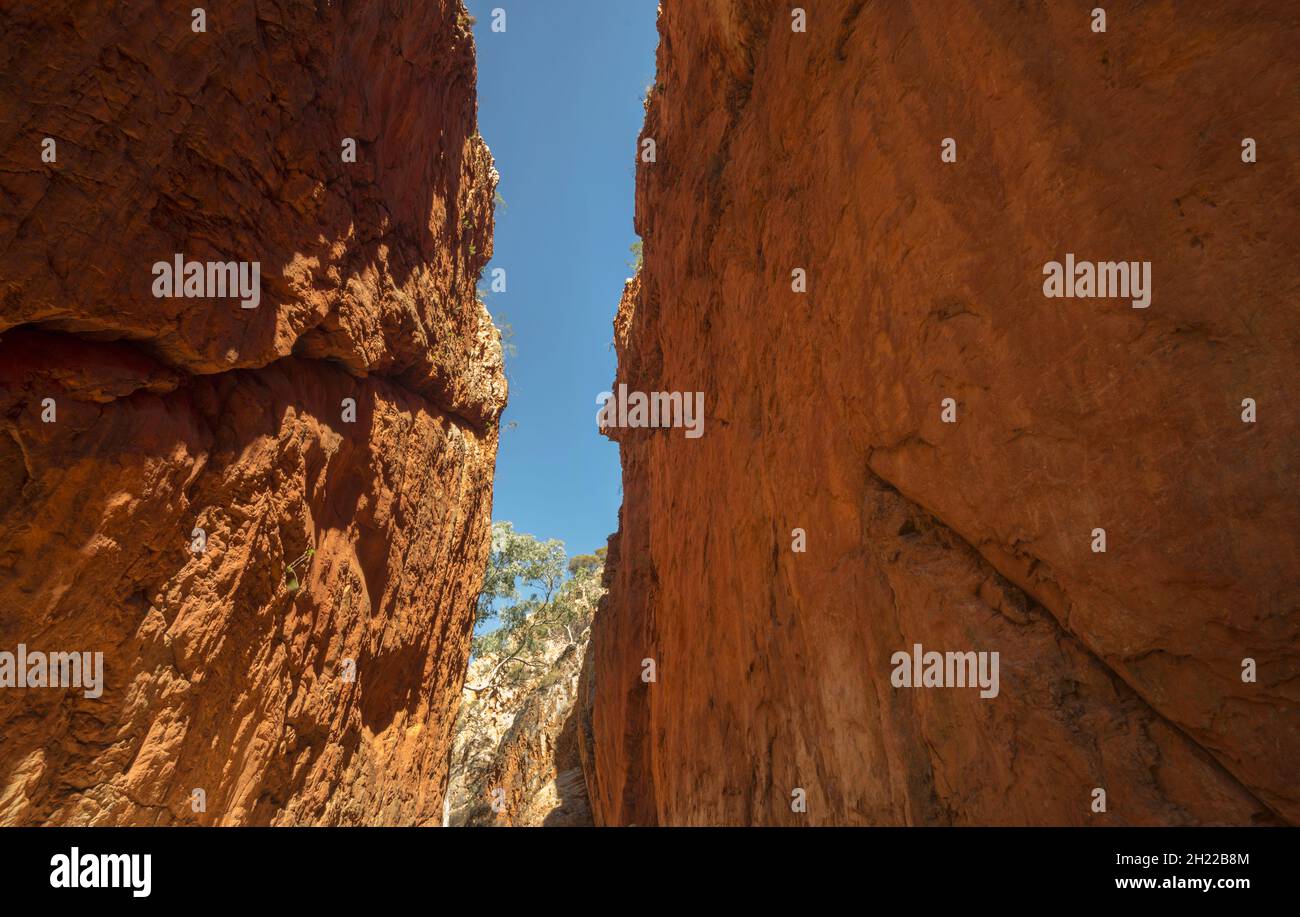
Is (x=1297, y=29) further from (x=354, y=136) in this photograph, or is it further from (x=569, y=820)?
(x=569, y=820)

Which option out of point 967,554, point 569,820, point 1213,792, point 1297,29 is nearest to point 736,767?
point 967,554

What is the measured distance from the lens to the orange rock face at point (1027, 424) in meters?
3.09

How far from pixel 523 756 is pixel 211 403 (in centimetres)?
2097

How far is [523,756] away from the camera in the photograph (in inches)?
963

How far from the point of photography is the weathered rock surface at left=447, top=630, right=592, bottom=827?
21.5 m

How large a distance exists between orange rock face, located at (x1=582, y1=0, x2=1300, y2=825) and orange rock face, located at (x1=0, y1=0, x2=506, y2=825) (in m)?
6.31

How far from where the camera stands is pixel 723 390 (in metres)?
9.88

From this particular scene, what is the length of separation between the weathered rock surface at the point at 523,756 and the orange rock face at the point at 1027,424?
15897 mm
